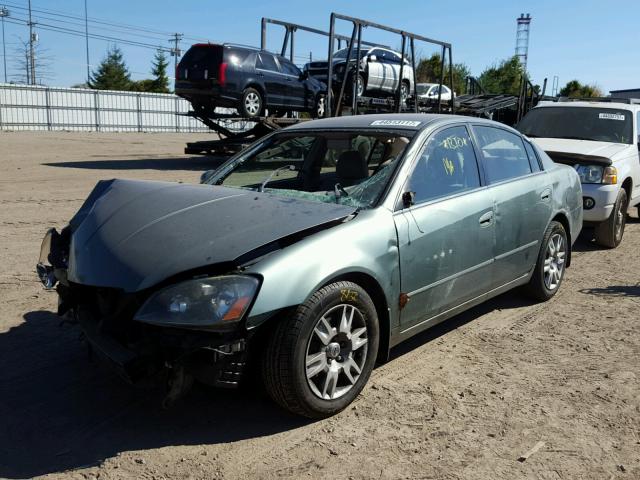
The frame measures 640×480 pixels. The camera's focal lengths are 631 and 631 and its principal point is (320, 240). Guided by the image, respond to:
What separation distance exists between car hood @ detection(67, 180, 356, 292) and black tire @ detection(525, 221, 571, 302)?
7.68ft

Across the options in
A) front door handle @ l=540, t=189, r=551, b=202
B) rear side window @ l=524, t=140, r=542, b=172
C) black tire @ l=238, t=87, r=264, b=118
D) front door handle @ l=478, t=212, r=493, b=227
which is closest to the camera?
front door handle @ l=478, t=212, r=493, b=227

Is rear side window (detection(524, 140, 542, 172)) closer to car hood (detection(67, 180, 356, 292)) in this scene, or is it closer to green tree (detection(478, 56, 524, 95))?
car hood (detection(67, 180, 356, 292))

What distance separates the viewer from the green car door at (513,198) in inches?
183

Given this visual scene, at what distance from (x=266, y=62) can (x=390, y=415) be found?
13295 mm

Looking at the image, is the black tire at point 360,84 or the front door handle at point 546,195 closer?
the front door handle at point 546,195

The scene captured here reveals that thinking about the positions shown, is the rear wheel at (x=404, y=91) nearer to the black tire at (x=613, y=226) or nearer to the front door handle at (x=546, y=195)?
the black tire at (x=613, y=226)

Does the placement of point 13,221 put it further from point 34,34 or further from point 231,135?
point 34,34

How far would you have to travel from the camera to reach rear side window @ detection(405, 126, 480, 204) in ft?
13.3

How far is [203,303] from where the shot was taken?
9.49 ft

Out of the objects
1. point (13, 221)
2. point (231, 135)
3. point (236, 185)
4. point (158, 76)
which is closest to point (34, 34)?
point (158, 76)

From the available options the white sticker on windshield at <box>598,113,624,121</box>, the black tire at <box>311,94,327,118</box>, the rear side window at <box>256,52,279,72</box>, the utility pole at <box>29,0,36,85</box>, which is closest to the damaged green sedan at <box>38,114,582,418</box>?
the white sticker on windshield at <box>598,113,624,121</box>

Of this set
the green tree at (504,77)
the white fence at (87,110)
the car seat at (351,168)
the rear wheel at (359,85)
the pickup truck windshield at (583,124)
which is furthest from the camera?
the green tree at (504,77)

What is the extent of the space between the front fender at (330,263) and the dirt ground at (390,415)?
23.2 inches

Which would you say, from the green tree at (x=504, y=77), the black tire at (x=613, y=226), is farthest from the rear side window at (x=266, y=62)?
the green tree at (x=504, y=77)
